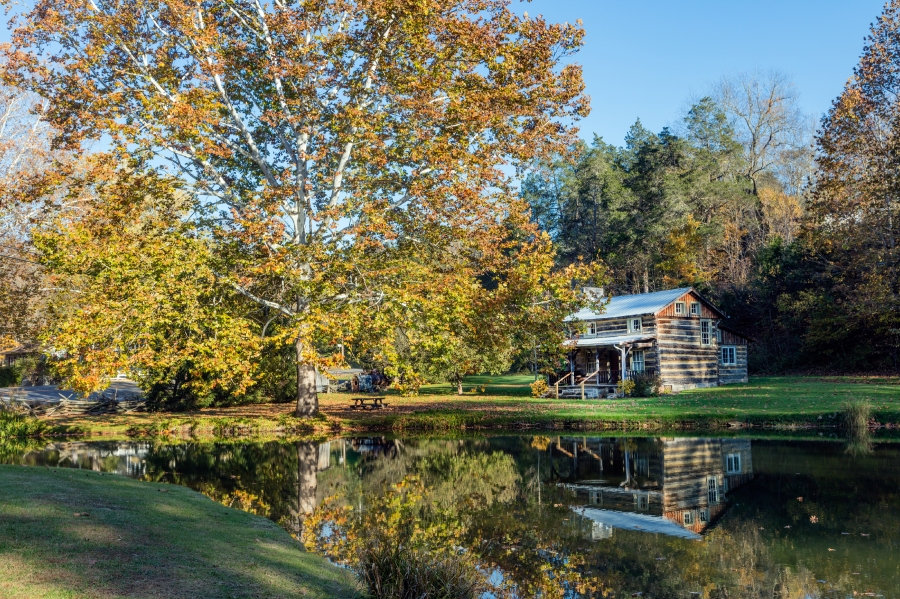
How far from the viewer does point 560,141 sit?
81.6 feet

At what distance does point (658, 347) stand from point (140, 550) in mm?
36760

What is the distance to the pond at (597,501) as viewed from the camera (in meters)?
8.98

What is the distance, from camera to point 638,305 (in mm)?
44188

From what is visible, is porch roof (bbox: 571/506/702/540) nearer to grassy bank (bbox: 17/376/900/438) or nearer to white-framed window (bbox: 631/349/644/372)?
grassy bank (bbox: 17/376/900/438)

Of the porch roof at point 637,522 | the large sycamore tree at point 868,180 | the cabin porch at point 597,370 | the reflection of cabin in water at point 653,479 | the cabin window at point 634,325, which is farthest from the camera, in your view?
the cabin window at point 634,325

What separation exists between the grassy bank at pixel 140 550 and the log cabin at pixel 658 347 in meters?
31.2

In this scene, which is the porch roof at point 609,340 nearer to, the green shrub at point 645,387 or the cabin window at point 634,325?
the cabin window at point 634,325

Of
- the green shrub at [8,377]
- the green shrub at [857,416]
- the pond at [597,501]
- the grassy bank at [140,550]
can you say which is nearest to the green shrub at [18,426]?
the pond at [597,501]

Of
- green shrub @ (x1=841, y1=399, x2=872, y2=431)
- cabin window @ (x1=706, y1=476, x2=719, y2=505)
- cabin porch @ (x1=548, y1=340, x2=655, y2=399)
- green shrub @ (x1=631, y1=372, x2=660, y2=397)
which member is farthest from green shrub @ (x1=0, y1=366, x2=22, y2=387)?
green shrub @ (x1=841, y1=399, x2=872, y2=431)

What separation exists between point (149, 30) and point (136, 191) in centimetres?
589

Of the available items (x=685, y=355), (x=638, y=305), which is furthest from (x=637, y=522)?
(x=638, y=305)

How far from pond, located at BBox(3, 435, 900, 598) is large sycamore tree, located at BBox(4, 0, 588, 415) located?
5.26m

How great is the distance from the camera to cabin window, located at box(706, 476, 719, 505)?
1367 centimetres

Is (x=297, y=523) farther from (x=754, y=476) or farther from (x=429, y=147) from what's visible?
(x=429, y=147)
